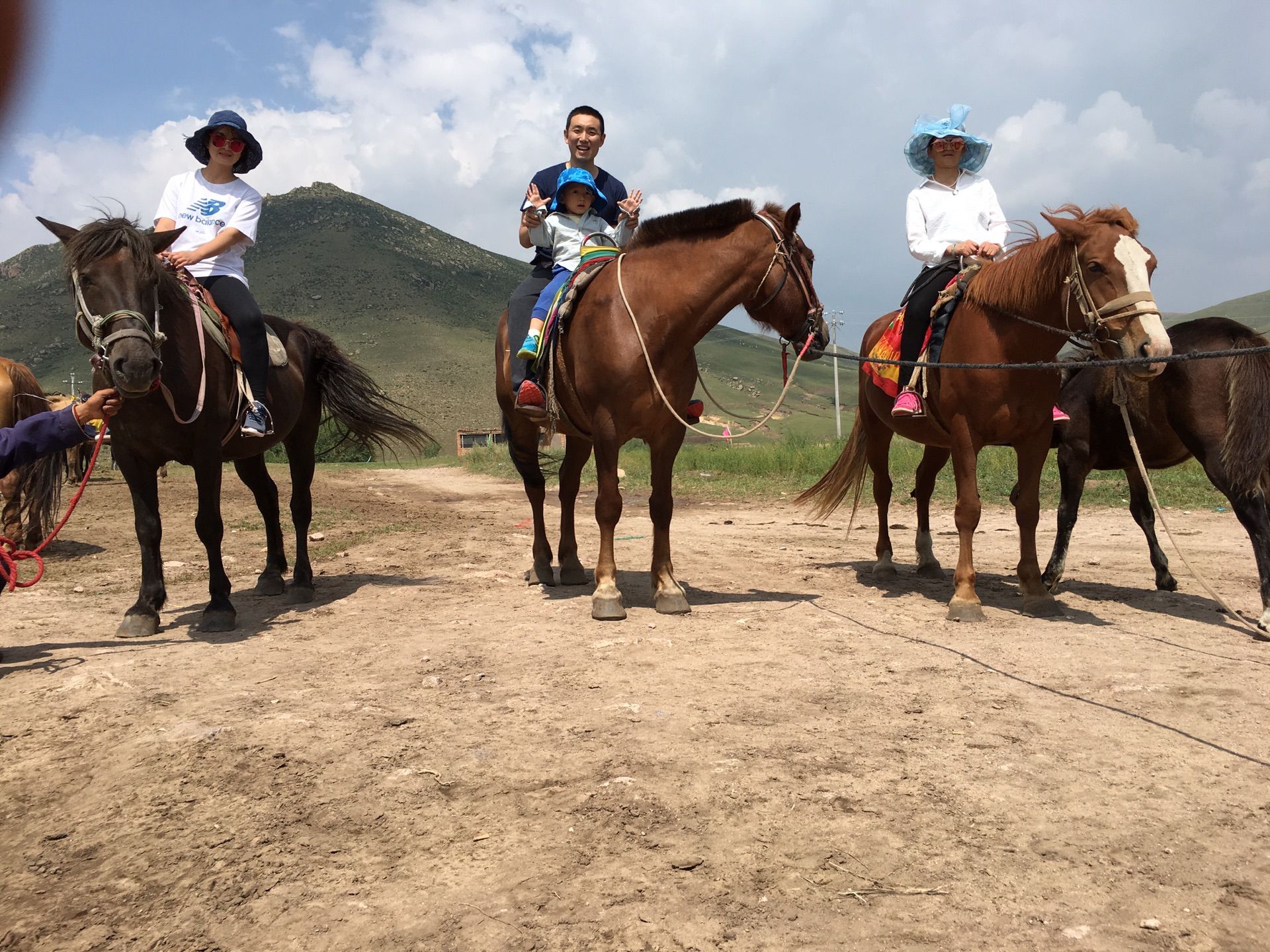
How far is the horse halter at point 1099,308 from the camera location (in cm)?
471

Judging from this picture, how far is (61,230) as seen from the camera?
16.2 ft

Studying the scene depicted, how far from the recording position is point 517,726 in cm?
357

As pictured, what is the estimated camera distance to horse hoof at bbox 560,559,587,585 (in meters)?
6.93

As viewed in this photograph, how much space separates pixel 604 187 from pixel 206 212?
291 centimetres

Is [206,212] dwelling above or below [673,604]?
above

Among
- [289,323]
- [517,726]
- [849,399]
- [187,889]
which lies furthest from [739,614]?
[849,399]

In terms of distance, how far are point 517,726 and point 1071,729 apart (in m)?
2.28

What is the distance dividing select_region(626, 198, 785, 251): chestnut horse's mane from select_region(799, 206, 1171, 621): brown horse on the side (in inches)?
62.4

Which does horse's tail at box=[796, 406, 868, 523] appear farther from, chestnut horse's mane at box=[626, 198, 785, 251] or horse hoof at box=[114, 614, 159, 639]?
horse hoof at box=[114, 614, 159, 639]

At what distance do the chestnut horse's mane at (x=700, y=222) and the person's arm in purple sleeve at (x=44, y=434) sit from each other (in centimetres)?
355

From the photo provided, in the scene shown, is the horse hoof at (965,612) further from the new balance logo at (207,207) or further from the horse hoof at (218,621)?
the new balance logo at (207,207)

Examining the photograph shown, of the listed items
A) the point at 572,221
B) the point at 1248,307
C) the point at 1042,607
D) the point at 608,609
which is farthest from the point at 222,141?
the point at 1248,307

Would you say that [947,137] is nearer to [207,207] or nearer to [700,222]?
[700,222]

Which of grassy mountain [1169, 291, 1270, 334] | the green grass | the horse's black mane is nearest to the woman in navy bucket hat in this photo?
the horse's black mane
